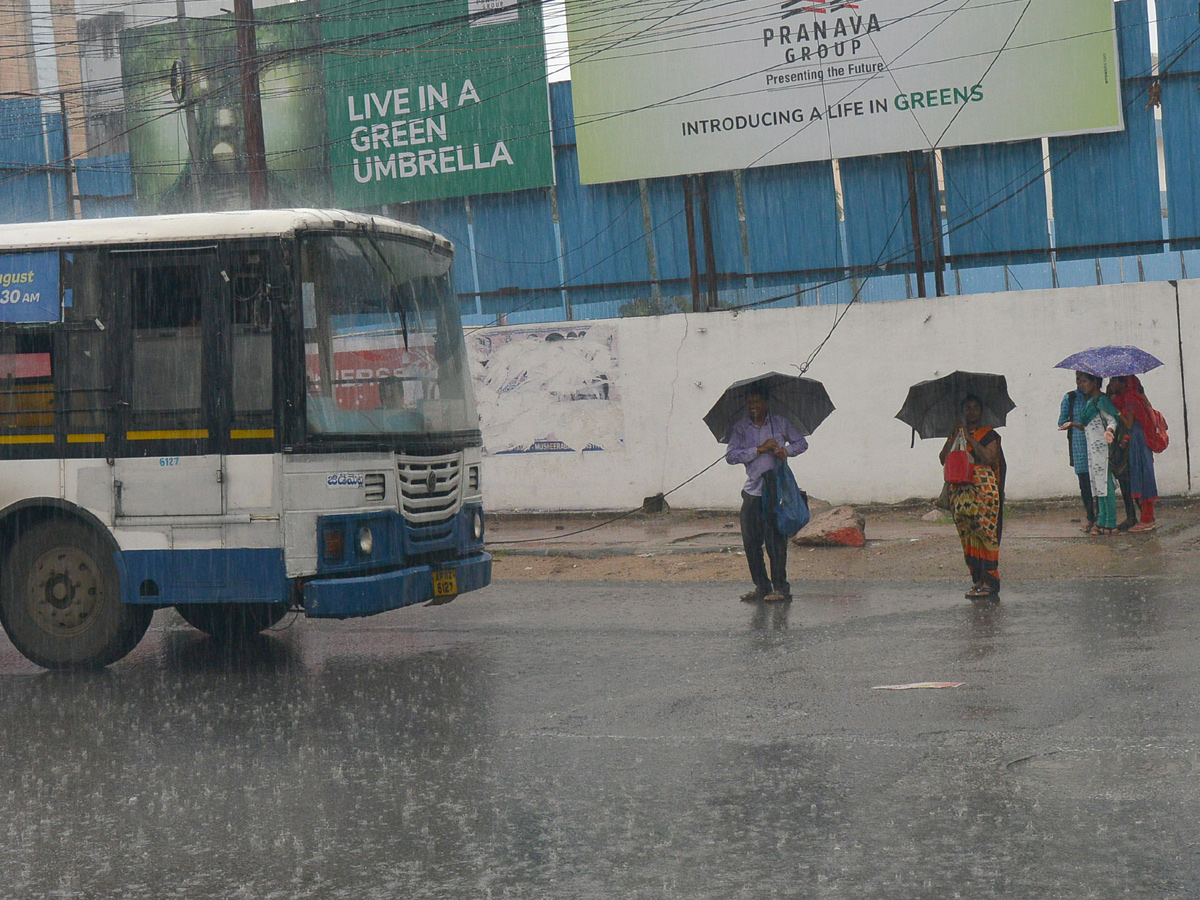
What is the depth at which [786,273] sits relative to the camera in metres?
19.3

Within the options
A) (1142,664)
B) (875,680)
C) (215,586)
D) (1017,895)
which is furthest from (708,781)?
(215,586)

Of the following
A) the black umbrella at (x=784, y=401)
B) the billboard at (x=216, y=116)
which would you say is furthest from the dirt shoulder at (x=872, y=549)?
the billboard at (x=216, y=116)

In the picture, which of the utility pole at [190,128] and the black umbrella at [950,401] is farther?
the utility pole at [190,128]

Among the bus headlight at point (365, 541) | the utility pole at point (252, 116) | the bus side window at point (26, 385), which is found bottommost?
the bus headlight at point (365, 541)

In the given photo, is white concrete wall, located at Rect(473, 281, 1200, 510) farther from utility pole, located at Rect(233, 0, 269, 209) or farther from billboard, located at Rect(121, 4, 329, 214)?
billboard, located at Rect(121, 4, 329, 214)

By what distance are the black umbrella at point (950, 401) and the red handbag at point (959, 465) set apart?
0.23 meters

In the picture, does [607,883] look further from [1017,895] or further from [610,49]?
[610,49]

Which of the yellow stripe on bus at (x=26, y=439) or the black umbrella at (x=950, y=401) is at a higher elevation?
the yellow stripe on bus at (x=26, y=439)

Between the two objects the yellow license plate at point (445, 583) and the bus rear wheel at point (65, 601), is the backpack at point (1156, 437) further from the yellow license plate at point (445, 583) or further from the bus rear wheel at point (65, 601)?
the bus rear wheel at point (65, 601)

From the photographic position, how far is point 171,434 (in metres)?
8.28

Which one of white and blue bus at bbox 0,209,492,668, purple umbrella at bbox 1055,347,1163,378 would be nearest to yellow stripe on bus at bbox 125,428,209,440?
white and blue bus at bbox 0,209,492,668

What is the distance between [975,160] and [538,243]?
6257 mm

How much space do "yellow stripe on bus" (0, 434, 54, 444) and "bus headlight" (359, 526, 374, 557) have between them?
203 cm

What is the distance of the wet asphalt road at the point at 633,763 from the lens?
4492 mm
